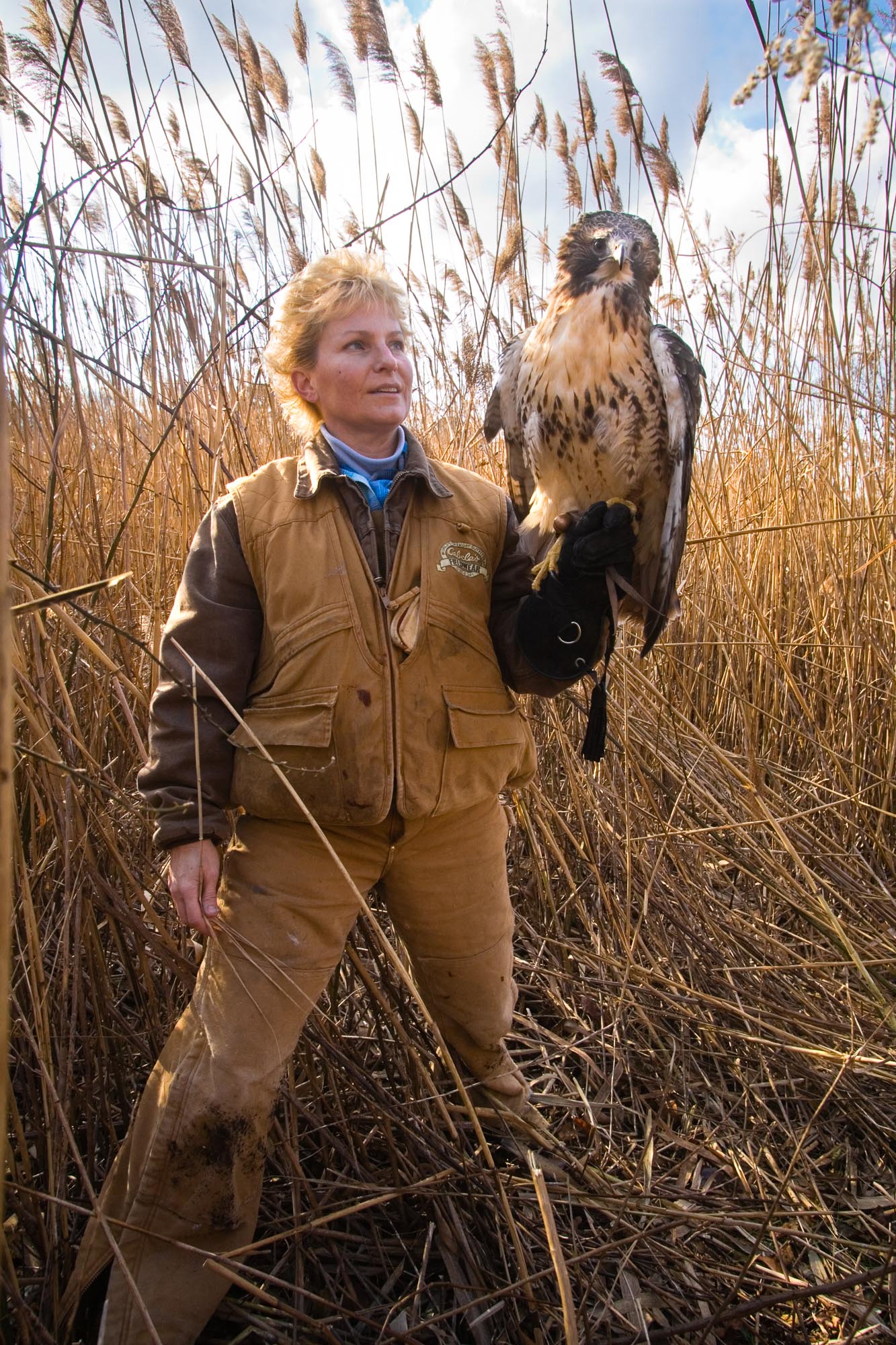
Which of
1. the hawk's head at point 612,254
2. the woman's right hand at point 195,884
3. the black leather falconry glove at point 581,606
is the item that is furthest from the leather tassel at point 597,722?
the hawk's head at point 612,254

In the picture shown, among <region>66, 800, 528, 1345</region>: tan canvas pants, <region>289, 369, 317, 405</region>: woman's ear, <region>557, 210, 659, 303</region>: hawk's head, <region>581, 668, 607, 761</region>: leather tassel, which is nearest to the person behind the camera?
<region>66, 800, 528, 1345</region>: tan canvas pants

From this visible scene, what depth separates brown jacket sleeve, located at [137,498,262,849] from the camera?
161cm

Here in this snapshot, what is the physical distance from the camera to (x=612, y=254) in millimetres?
2143

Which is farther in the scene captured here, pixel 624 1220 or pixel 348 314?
pixel 348 314

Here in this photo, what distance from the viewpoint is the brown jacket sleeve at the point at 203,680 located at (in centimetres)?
161

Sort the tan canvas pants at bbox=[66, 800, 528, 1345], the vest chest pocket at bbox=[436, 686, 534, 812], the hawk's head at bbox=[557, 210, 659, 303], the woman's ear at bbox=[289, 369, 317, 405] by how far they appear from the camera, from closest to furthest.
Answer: the tan canvas pants at bbox=[66, 800, 528, 1345], the vest chest pocket at bbox=[436, 686, 534, 812], the woman's ear at bbox=[289, 369, 317, 405], the hawk's head at bbox=[557, 210, 659, 303]

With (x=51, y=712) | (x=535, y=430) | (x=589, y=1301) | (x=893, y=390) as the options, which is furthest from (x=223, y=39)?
(x=589, y=1301)

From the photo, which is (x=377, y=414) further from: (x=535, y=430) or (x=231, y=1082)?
(x=231, y=1082)

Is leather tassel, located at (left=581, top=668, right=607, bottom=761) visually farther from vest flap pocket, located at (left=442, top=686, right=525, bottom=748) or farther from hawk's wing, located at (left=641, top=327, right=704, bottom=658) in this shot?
hawk's wing, located at (left=641, top=327, right=704, bottom=658)

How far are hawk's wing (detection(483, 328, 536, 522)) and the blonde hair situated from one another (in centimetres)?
38

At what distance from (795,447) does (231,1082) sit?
2.75m

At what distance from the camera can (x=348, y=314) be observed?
1850 millimetres

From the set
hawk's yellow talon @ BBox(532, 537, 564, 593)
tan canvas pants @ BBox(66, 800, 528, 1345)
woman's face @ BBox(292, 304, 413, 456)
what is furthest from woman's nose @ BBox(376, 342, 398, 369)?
tan canvas pants @ BBox(66, 800, 528, 1345)

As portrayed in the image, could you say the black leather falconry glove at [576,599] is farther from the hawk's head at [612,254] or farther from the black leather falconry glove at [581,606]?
the hawk's head at [612,254]
